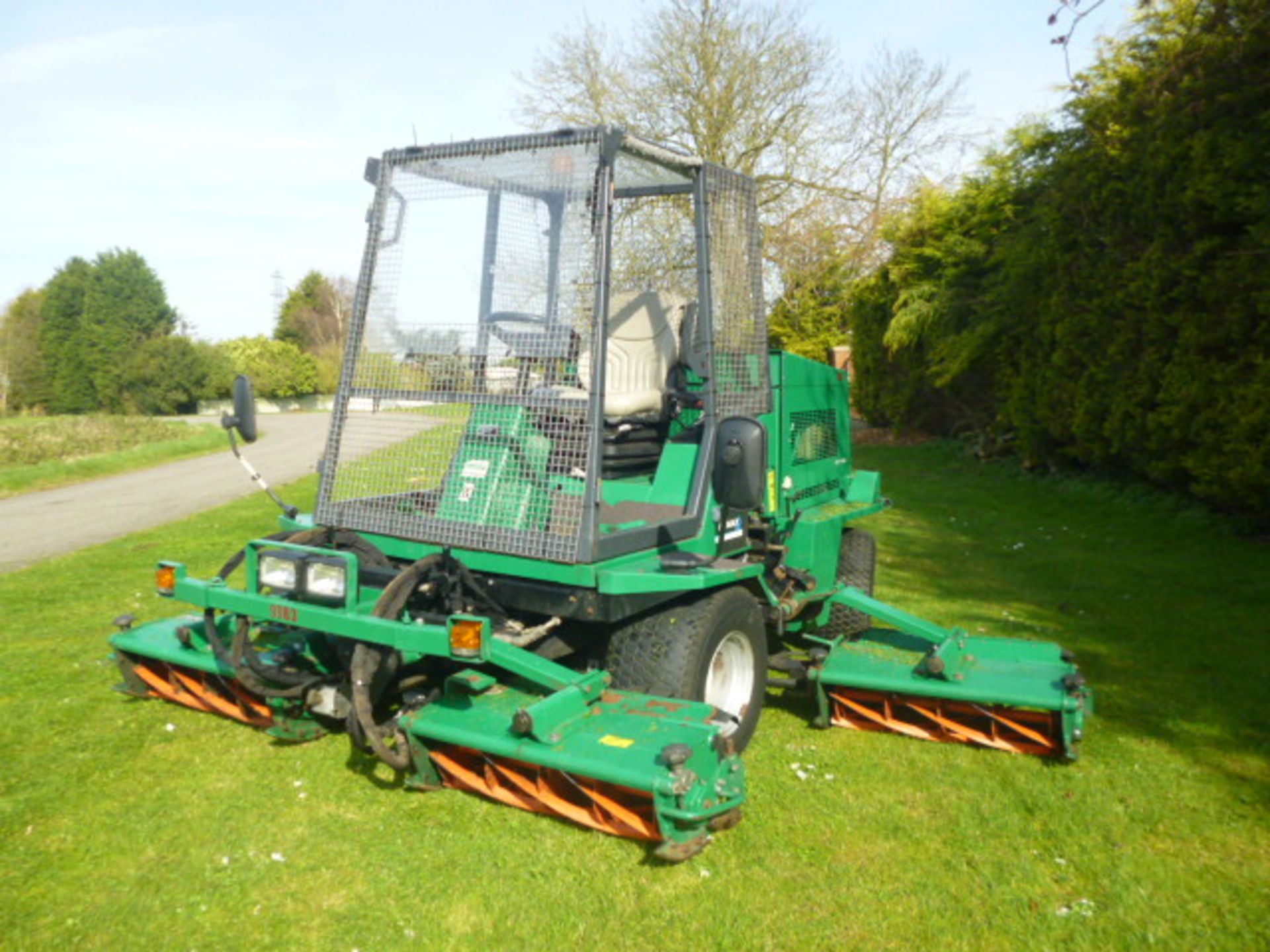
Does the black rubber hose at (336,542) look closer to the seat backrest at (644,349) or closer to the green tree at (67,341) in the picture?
the seat backrest at (644,349)

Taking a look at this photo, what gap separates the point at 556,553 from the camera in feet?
12.0

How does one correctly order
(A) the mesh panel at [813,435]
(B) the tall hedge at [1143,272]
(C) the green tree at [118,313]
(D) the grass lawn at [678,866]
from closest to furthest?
(D) the grass lawn at [678,866], (A) the mesh panel at [813,435], (B) the tall hedge at [1143,272], (C) the green tree at [118,313]

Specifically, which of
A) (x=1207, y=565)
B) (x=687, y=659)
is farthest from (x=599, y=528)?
(x=1207, y=565)

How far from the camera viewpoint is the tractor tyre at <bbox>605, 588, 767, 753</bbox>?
387cm

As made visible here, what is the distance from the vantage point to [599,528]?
12.3 feet

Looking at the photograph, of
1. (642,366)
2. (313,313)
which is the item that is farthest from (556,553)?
(313,313)

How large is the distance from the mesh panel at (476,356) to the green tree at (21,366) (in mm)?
51985

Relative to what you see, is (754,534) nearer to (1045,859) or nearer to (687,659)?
(687,659)

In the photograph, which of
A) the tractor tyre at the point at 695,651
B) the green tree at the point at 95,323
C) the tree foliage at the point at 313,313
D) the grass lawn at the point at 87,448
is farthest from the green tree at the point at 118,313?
the tractor tyre at the point at 695,651

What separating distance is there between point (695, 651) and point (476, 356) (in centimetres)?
152

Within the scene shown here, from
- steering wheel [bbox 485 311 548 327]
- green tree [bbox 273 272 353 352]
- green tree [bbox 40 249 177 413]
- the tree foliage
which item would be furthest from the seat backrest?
green tree [bbox 273 272 353 352]

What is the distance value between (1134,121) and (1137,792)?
801cm

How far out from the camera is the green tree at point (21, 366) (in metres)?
48.9

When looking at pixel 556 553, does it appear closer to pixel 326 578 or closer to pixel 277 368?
pixel 326 578
